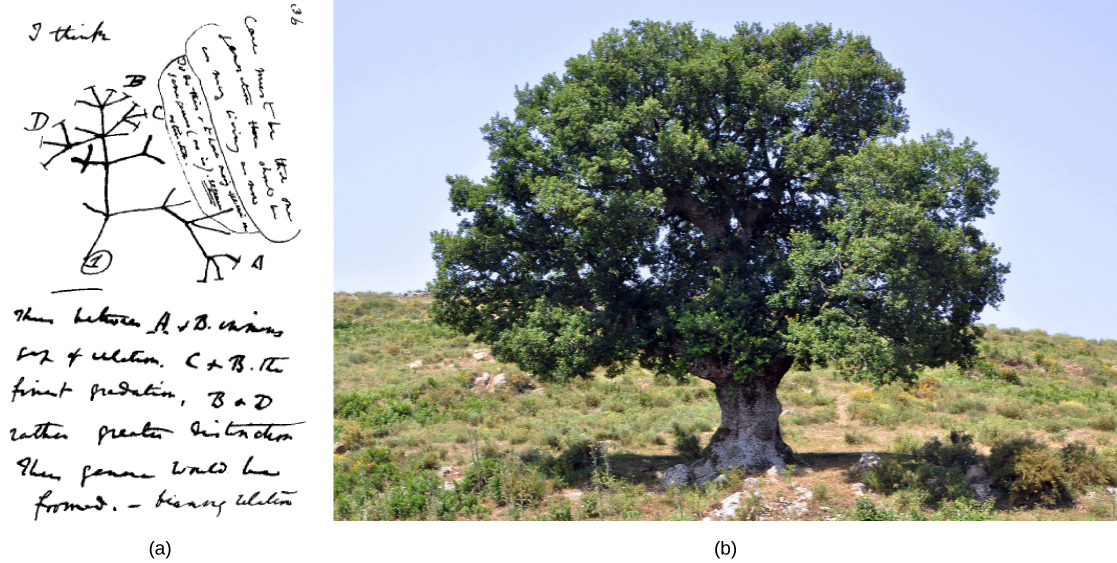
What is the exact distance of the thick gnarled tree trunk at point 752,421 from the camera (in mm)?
20141

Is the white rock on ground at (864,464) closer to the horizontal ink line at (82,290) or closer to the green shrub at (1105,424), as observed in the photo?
the green shrub at (1105,424)

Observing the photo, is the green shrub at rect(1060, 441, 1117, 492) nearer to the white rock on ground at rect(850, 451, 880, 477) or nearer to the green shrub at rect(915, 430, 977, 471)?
the green shrub at rect(915, 430, 977, 471)

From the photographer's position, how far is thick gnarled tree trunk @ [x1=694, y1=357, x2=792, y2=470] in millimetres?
20141

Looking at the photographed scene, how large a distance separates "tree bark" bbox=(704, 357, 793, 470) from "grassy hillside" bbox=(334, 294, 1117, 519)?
3.48 feet

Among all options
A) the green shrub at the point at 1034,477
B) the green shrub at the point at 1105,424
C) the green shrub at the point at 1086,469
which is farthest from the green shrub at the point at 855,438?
the green shrub at the point at 1105,424

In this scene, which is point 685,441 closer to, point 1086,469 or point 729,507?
point 729,507

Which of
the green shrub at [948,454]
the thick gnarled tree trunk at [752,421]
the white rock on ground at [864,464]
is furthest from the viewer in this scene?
the thick gnarled tree trunk at [752,421]

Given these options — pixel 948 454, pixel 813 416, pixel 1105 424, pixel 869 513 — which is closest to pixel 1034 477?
pixel 948 454

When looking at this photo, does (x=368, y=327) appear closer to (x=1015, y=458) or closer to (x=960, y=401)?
(x=960, y=401)

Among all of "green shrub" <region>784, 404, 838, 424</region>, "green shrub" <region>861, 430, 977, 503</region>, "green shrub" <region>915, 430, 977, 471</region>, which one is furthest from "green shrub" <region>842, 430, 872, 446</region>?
"green shrub" <region>861, 430, 977, 503</region>

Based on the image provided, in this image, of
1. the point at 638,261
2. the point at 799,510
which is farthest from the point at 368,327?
the point at 799,510

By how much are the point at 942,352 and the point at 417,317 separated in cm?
4611

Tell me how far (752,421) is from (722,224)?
5296mm

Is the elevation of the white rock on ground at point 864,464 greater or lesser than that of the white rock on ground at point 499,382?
lesser
